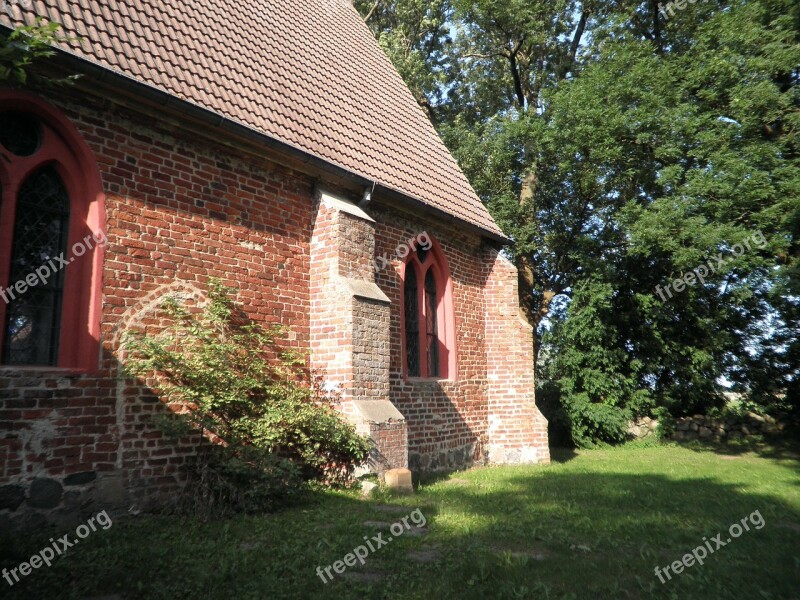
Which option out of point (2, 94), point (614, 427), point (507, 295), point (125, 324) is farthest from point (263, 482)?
point (614, 427)

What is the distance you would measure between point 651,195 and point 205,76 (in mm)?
12952

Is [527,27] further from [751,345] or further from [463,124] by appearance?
[751,345]

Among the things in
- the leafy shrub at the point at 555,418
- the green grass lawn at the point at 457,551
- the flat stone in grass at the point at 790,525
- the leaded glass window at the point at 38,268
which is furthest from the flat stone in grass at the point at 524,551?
the leafy shrub at the point at 555,418

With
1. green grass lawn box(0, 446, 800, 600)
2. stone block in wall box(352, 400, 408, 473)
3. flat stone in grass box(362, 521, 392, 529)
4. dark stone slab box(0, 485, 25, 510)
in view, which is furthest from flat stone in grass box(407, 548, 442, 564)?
dark stone slab box(0, 485, 25, 510)

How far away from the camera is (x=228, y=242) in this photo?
7.00m

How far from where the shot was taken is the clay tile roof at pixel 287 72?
21.0 ft

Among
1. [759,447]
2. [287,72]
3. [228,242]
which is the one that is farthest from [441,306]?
[759,447]

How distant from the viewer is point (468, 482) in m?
8.76

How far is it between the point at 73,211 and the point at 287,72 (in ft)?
15.4

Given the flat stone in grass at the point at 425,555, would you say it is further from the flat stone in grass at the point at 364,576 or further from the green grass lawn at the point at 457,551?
the flat stone in grass at the point at 364,576

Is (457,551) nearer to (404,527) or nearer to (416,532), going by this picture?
(416,532)

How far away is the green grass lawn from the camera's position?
400 centimetres

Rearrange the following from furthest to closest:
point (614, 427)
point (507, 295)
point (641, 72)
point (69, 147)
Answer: point (614, 427) < point (641, 72) < point (507, 295) < point (69, 147)

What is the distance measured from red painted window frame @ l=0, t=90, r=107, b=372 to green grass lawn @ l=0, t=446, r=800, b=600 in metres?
1.78
